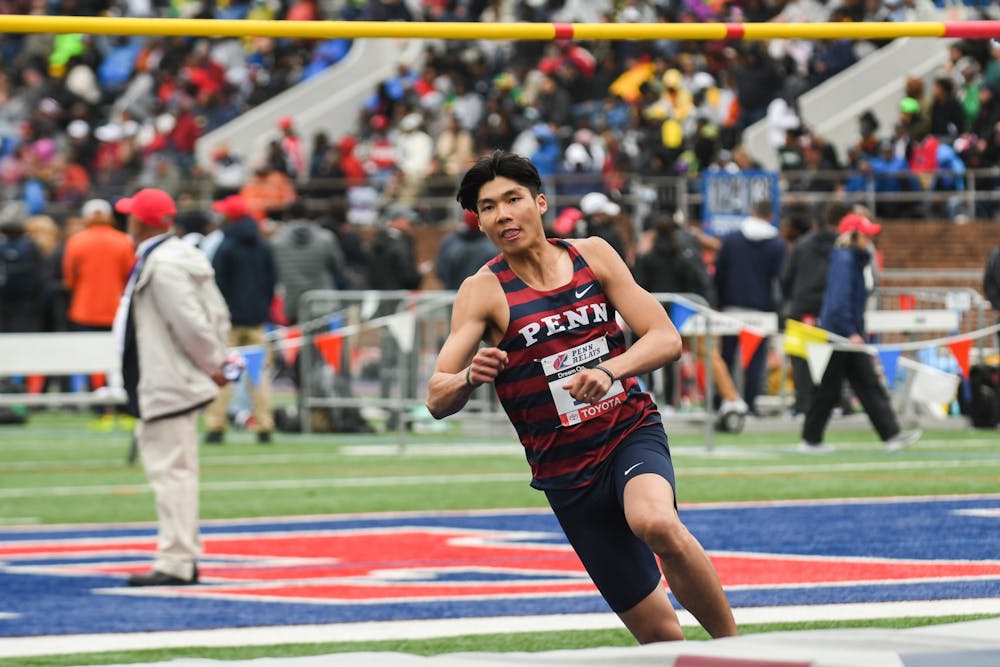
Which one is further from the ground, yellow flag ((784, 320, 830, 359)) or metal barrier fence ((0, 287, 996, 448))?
yellow flag ((784, 320, 830, 359))

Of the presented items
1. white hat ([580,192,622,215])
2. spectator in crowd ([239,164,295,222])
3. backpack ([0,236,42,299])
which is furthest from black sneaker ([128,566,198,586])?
spectator in crowd ([239,164,295,222])

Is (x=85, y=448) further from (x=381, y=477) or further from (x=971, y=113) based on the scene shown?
(x=971, y=113)

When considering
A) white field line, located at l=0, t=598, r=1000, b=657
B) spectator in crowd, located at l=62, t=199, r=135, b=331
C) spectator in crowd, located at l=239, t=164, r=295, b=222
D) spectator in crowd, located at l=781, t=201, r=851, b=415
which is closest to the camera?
white field line, located at l=0, t=598, r=1000, b=657

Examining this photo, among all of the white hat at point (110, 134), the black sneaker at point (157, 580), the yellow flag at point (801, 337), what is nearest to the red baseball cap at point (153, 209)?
the black sneaker at point (157, 580)

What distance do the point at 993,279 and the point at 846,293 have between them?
2.10 metres

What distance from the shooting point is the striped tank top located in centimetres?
714

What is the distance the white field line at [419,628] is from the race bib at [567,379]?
235cm

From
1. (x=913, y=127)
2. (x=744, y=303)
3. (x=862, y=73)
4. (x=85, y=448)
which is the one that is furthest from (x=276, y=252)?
(x=862, y=73)

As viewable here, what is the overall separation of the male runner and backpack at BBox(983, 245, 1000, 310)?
45.5 ft

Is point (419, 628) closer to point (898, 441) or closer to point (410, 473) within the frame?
point (410, 473)

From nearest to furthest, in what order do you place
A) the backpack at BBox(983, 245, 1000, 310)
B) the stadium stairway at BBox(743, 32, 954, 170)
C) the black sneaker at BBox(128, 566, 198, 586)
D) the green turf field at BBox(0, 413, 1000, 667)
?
the black sneaker at BBox(128, 566, 198, 586) < the green turf field at BBox(0, 413, 1000, 667) < the backpack at BBox(983, 245, 1000, 310) < the stadium stairway at BBox(743, 32, 954, 170)

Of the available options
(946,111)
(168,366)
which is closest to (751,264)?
(946,111)

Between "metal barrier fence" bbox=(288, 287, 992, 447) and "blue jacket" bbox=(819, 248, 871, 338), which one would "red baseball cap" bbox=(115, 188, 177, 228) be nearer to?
"metal barrier fence" bbox=(288, 287, 992, 447)

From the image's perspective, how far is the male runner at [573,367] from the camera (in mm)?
7121
